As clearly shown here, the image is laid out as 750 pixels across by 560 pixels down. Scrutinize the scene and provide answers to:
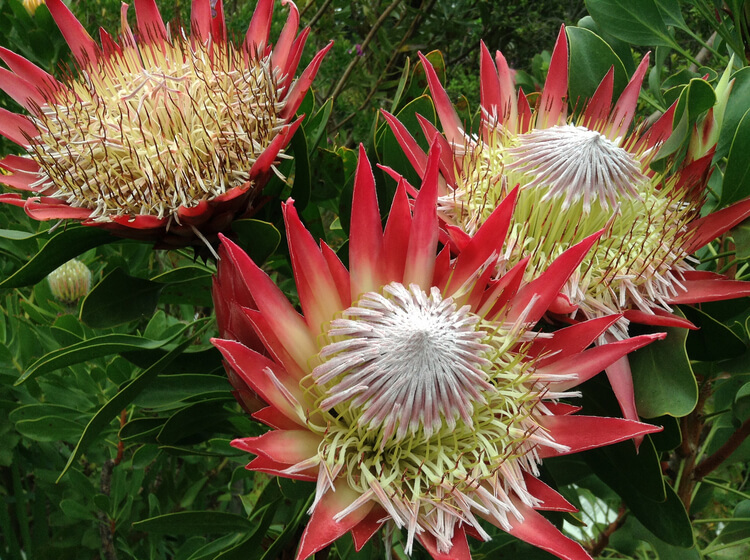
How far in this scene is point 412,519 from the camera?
2.27ft

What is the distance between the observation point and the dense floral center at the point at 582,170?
874mm

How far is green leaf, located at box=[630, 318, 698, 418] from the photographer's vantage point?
775 mm

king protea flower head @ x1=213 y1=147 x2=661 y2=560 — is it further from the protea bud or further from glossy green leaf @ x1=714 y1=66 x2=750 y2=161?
the protea bud

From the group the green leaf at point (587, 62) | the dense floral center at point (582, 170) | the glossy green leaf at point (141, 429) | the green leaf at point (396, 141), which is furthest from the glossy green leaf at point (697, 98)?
the glossy green leaf at point (141, 429)

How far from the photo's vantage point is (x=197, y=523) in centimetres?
108

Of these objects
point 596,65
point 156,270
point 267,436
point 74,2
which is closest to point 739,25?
point 596,65

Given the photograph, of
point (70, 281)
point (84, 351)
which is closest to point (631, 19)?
point (84, 351)

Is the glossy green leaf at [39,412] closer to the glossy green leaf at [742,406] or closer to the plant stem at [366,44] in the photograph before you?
the glossy green leaf at [742,406]

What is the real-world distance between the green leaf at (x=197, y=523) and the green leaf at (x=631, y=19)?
3.71 ft

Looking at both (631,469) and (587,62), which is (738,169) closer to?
(587,62)

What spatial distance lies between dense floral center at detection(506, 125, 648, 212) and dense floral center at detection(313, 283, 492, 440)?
25cm

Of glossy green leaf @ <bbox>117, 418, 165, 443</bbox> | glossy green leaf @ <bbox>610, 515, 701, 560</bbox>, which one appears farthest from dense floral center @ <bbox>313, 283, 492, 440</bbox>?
glossy green leaf @ <bbox>610, 515, 701, 560</bbox>

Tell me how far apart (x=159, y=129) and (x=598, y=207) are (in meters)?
0.66

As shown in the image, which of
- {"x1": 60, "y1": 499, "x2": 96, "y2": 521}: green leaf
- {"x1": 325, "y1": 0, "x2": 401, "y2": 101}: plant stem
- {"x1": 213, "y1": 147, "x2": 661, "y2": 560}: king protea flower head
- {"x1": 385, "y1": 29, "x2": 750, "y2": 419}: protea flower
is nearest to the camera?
{"x1": 213, "y1": 147, "x2": 661, "y2": 560}: king protea flower head
